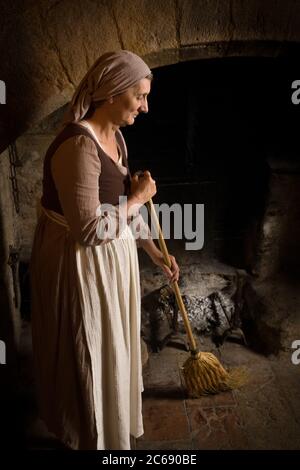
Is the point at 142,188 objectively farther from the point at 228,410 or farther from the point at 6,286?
the point at 228,410

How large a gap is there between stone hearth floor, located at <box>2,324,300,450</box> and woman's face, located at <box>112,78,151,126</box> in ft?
5.52

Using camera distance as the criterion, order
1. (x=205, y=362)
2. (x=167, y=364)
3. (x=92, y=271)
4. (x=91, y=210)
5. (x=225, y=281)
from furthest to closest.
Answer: (x=225, y=281), (x=167, y=364), (x=205, y=362), (x=92, y=271), (x=91, y=210)

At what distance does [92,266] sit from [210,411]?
132cm

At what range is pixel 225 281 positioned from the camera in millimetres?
3422

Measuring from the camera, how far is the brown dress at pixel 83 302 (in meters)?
1.65

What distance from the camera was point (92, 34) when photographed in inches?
76.6

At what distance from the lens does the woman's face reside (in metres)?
1.67

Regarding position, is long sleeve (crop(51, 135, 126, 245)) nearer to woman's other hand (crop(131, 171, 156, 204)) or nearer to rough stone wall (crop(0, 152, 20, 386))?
woman's other hand (crop(131, 171, 156, 204))

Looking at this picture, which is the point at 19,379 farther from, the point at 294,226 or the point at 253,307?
the point at 294,226

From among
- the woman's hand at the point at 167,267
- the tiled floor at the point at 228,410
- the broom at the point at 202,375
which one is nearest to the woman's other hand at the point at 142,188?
the woman's hand at the point at 167,267

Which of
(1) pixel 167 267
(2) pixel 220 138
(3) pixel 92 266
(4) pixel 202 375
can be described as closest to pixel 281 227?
(2) pixel 220 138
